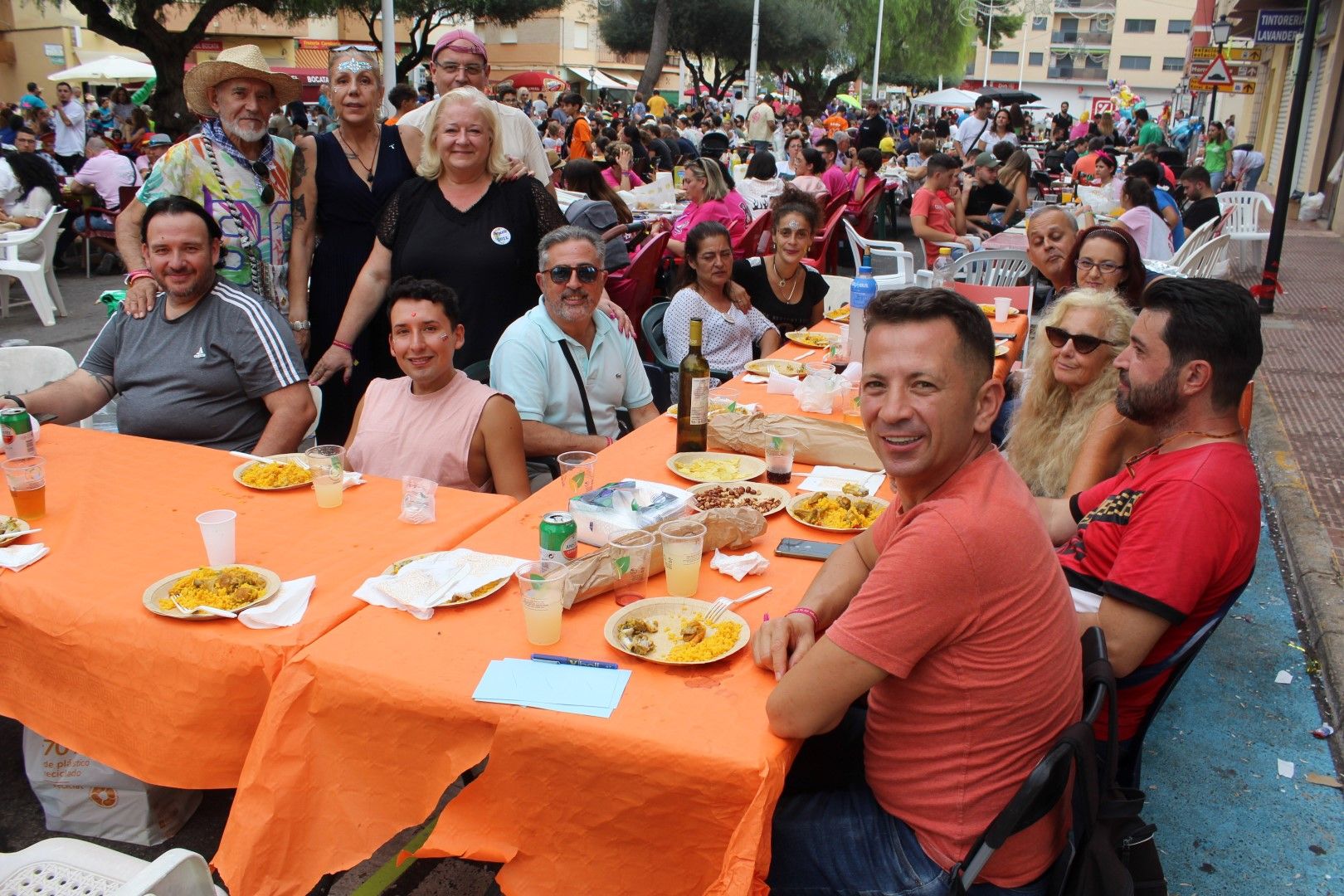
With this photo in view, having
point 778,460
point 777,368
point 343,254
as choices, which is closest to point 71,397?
point 343,254

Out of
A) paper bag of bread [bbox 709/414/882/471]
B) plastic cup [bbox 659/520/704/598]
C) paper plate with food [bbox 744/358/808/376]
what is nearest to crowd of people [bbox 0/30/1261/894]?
plastic cup [bbox 659/520/704/598]

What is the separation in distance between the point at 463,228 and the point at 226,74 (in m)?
1.17

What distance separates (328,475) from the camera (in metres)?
2.98

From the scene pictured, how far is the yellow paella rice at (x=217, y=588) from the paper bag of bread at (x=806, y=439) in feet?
5.48

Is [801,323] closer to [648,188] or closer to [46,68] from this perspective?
[648,188]

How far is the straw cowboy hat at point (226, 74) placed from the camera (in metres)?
4.07

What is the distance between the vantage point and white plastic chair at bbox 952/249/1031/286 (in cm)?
797

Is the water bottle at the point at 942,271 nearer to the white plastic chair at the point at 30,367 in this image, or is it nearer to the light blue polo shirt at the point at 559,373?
the light blue polo shirt at the point at 559,373

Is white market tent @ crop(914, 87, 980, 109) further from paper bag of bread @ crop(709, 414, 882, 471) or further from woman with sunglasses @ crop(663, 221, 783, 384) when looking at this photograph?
paper bag of bread @ crop(709, 414, 882, 471)

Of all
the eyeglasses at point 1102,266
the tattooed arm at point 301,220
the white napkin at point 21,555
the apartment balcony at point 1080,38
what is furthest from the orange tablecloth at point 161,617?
the apartment balcony at point 1080,38

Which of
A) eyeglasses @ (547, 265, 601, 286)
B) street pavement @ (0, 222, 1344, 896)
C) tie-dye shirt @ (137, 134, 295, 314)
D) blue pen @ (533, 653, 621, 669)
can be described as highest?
tie-dye shirt @ (137, 134, 295, 314)

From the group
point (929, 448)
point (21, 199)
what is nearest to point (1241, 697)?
point (929, 448)

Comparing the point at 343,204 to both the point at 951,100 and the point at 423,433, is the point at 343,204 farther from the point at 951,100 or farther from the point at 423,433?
the point at 951,100

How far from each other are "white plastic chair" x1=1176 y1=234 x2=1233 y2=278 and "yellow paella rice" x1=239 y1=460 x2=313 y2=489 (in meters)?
6.84
